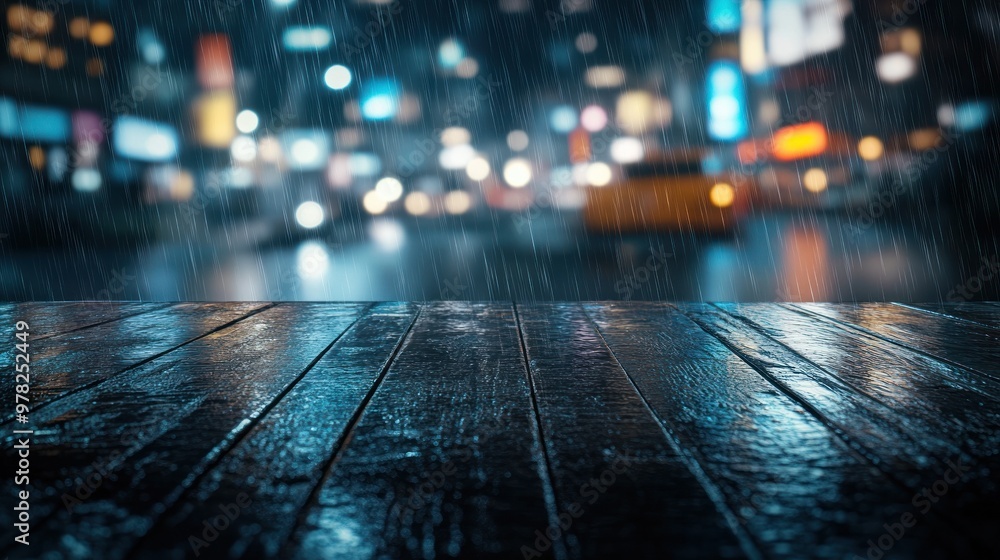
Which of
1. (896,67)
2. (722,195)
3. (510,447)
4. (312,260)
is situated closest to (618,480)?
(510,447)

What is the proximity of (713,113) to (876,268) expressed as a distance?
8.69 m

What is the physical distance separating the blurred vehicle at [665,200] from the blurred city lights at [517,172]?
6.16 m

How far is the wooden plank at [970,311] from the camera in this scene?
6.06 feet

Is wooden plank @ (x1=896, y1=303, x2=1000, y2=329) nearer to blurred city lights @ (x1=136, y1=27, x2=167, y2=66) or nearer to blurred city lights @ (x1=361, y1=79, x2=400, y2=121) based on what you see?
blurred city lights @ (x1=136, y1=27, x2=167, y2=66)

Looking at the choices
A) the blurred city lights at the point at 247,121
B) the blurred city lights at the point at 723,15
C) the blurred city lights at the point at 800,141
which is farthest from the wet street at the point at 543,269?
the blurred city lights at the point at 723,15

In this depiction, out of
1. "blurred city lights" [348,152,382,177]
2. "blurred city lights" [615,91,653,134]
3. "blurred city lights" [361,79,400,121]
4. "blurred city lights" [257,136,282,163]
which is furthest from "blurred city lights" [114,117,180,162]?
"blurred city lights" [615,91,653,134]

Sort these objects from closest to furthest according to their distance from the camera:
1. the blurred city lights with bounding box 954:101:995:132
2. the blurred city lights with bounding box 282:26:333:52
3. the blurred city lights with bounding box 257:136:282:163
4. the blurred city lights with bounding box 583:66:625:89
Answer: the blurred city lights with bounding box 954:101:995:132, the blurred city lights with bounding box 257:136:282:163, the blurred city lights with bounding box 282:26:333:52, the blurred city lights with bounding box 583:66:625:89

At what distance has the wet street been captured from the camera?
11.5 ft

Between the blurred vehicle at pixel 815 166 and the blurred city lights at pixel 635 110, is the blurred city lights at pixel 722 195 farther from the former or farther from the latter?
the blurred city lights at pixel 635 110

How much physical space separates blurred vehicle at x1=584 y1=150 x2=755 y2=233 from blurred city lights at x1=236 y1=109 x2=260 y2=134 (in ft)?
23.4

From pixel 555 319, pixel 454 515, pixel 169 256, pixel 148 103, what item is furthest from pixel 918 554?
pixel 148 103

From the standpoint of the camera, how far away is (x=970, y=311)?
80.1 inches

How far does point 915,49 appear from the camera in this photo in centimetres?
954

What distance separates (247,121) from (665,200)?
26.6 ft
